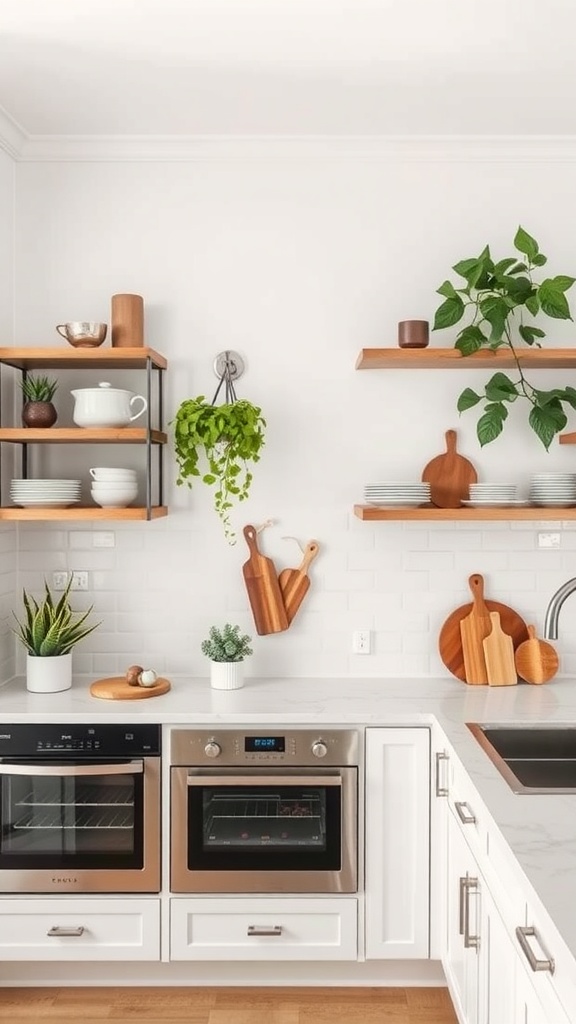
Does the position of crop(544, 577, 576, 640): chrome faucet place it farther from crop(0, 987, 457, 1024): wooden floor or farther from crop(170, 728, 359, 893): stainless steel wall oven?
crop(0, 987, 457, 1024): wooden floor

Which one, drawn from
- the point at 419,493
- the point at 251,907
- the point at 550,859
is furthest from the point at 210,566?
the point at 550,859

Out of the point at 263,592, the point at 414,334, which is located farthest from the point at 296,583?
the point at 414,334

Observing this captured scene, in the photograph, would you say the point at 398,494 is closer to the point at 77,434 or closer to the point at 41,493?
the point at 77,434

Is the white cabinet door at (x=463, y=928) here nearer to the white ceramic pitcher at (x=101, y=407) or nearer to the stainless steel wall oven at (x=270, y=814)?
the stainless steel wall oven at (x=270, y=814)

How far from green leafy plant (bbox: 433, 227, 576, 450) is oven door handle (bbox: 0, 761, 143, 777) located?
1.60 metres

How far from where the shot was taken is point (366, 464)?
3.34 metres

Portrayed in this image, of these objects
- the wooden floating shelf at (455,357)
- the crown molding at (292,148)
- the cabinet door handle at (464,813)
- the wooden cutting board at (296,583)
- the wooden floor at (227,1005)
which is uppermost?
the crown molding at (292,148)

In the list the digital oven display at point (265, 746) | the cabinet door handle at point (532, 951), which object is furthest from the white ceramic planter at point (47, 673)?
the cabinet door handle at point (532, 951)

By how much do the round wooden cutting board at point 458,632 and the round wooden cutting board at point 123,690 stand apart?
3.39ft

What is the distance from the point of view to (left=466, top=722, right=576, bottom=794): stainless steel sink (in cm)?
260

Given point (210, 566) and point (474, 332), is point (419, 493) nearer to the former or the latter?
point (474, 332)

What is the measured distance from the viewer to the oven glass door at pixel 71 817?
9.15 feet

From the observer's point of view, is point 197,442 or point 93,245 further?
point 93,245

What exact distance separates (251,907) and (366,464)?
5.20ft
